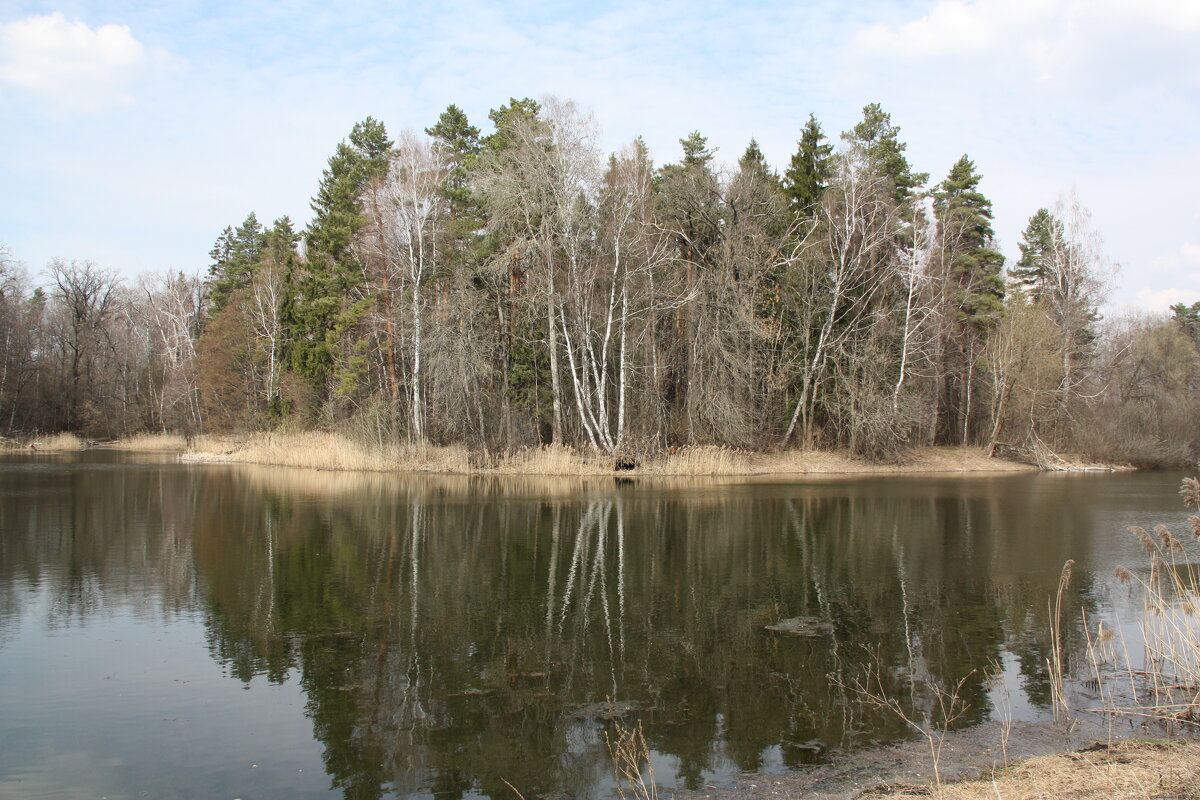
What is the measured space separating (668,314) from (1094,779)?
30265 mm

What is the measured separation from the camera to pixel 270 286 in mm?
48438

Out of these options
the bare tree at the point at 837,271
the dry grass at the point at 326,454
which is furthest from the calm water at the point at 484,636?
the bare tree at the point at 837,271

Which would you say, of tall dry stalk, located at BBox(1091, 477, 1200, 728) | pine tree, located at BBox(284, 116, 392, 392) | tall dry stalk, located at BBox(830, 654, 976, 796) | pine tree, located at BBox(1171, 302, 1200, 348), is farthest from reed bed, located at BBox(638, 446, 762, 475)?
pine tree, located at BBox(1171, 302, 1200, 348)

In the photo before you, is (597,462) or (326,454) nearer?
(597,462)

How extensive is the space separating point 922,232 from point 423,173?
2373 cm

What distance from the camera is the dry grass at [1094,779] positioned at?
527 cm

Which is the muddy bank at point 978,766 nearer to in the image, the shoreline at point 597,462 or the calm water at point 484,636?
the calm water at point 484,636

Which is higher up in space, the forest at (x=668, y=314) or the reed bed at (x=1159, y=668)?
the forest at (x=668, y=314)

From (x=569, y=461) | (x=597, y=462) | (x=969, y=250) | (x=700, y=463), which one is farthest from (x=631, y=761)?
(x=969, y=250)

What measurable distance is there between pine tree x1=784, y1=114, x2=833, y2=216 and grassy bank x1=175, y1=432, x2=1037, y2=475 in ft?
37.9

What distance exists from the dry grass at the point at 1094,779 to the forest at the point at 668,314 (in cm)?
2521

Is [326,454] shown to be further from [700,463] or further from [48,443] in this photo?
[48,443]

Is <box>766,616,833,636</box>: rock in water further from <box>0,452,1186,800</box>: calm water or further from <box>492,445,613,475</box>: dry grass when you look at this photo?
<box>492,445,613,475</box>: dry grass

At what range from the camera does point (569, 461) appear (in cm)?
3134
